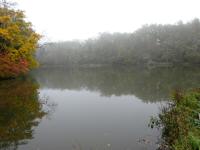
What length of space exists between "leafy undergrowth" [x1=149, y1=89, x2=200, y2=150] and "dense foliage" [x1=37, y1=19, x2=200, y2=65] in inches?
1995

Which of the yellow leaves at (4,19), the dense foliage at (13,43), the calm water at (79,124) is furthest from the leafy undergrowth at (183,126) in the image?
the yellow leaves at (4,19)

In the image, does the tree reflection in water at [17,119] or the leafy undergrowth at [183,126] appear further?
the tree reflection in water at [17,119]

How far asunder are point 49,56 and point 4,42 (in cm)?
6977

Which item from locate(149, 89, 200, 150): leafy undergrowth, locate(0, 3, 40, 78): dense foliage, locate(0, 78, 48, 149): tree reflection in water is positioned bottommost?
locate(0, 78, 48, 149): tree reflection in water

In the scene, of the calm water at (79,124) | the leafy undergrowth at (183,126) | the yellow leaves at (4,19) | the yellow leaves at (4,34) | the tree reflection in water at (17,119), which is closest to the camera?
the leafy undergrowth at (183,126)

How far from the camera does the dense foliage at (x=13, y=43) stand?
29266mm

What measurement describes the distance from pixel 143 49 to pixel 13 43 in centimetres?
5074

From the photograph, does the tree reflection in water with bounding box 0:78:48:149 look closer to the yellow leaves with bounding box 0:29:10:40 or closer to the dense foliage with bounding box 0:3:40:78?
the dense foliage with bounding box 0:3:40:78

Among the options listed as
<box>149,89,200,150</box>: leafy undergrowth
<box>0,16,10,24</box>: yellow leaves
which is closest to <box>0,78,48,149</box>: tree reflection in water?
<box>149,89,200,150</box>: leafy undergrowth

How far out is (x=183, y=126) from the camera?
23.7 ft

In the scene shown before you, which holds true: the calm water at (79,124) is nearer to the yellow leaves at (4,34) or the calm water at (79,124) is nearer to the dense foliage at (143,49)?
the yellow leaves at (4,34)

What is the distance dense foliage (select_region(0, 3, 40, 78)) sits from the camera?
96.0ft

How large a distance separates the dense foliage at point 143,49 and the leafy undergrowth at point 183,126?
166 feet

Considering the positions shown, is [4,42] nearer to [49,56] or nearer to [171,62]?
[171,62]
